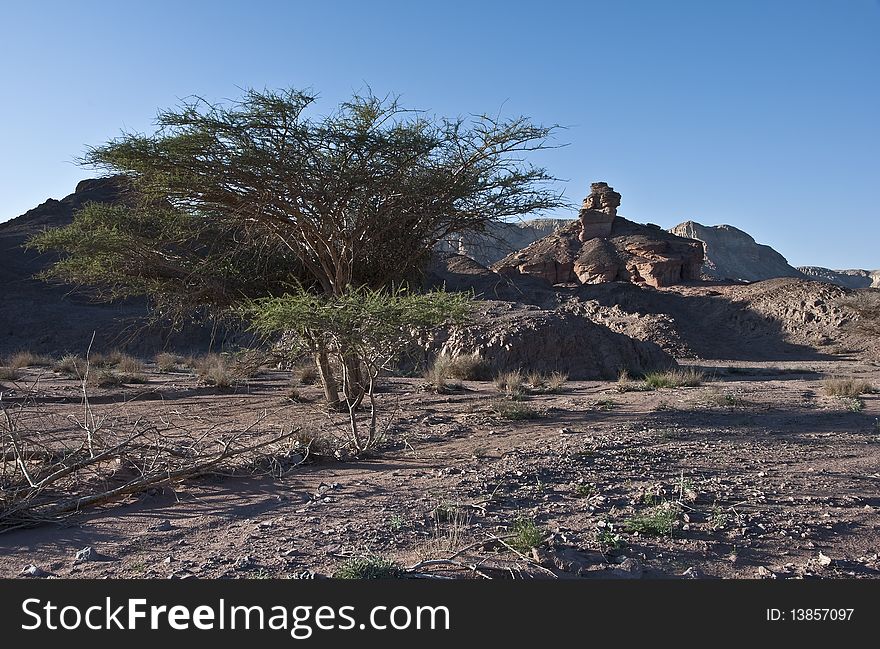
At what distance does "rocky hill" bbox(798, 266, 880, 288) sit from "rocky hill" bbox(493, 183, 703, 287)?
6972 cm

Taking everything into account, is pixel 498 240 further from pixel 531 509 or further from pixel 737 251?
pixel 737 251

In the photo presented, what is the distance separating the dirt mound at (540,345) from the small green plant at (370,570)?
16.9 m

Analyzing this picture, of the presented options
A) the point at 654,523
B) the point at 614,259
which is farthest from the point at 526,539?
the point at 614,259

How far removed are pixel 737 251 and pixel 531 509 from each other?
10827 cm

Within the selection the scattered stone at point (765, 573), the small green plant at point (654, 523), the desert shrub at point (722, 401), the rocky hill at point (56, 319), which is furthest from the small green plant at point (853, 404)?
the rocky hill at point (56, 319)

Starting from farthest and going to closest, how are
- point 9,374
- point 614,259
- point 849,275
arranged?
point 849,275, point 614,259, point 9,374

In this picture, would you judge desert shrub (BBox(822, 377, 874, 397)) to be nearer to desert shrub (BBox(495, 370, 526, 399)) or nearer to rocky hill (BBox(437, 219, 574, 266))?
desert shrub (BBox(495, 370, 526, 399))

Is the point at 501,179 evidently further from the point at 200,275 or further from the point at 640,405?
the point at 200,275

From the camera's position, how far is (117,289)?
14805 mm

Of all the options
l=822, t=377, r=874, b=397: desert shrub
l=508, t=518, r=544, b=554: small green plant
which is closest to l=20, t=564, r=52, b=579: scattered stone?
l=508, t=518, r=544, b=554: small green plant

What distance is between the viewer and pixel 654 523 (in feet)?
17.2

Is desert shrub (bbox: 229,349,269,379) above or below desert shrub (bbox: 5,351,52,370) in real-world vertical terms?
above

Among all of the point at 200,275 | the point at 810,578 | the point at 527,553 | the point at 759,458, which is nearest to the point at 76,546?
the point at 527,553

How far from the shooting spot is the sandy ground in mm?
4648
